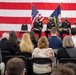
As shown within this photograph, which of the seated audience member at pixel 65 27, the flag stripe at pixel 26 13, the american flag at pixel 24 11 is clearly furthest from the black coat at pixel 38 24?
the seated audience member at pixel 65 27

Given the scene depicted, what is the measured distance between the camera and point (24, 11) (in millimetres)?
11812

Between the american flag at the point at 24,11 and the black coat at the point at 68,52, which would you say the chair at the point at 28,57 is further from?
the american flag at the point at 24,11

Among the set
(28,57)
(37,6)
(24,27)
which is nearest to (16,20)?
(24,27)

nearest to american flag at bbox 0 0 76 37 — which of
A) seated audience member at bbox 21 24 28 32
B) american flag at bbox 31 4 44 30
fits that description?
american flag at bbox 31 4 44 30

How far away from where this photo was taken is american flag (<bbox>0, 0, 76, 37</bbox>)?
11.7 m

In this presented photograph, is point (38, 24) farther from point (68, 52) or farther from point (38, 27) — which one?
point (68, 52)

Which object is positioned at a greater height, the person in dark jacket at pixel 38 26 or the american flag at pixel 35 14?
the american flag at pixel 35 14

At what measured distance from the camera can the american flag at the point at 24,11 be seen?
11.7 m

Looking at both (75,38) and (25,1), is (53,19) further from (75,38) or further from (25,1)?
(75,38)

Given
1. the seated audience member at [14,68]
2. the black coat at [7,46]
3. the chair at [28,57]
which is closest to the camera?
the seated audience member at [14,68]

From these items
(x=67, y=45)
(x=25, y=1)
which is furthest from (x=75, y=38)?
(x=25, y=1)

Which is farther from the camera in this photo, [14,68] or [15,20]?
[15,20]

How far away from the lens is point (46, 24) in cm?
1167

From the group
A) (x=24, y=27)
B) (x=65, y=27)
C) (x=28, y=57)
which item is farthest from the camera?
(x=24, y=27)
